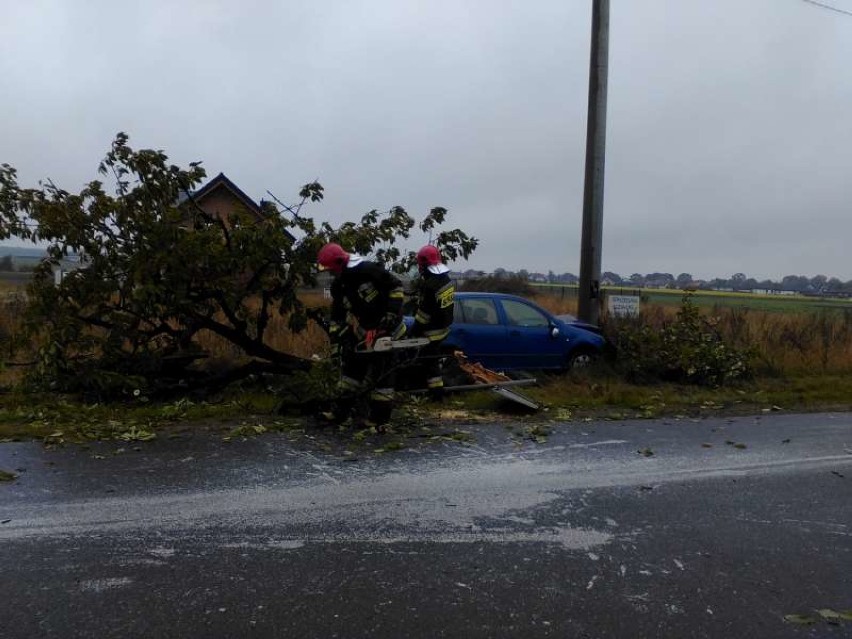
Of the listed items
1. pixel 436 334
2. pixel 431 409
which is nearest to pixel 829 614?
pixel 436 334

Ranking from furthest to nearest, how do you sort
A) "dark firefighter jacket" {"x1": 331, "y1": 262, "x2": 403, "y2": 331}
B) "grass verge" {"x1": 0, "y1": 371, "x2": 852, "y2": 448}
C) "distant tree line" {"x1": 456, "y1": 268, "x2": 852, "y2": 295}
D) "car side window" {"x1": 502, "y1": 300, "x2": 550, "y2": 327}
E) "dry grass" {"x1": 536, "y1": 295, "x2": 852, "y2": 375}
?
"distant tree line" {"x1": 456, "y1": 268, "x2": 852, "y2": 295} → "dry grass" {"x1": 536, "y1": 295, "x2": 852, "y2": 375} → "car side window" {"x1": 502, "y1": 300, "x2": 550, "y2": 327} → "dark firefighter jacket" {"x1": 331, "y1": 262, "x2": 403, "y2": 331} → "grass verge" {"x1": 0, "y1": 371, "x2": 852, "y2": 448}

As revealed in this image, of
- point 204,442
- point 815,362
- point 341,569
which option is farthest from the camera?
point 815,362

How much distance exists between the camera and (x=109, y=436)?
652cm

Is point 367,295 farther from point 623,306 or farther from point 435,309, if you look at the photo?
point 623,306

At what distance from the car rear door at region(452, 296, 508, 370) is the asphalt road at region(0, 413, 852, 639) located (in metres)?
3.74

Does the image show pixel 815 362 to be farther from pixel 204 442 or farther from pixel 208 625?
pixel 208 625

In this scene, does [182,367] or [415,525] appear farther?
[182,367]

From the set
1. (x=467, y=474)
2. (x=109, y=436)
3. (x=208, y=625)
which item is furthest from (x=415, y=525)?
(x=109, y=436)

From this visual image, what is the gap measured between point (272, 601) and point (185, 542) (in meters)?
0.95

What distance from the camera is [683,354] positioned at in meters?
10.2

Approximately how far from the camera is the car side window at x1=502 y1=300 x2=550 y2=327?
10.5 m

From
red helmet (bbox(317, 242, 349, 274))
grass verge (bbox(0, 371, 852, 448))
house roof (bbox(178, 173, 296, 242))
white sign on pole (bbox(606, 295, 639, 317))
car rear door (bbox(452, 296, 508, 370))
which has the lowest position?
grass verge (bbox(0, 371, 852, 448))

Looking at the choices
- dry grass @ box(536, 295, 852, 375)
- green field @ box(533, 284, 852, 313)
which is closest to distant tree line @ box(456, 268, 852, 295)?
green field @ box(533, 284, 852, 313)

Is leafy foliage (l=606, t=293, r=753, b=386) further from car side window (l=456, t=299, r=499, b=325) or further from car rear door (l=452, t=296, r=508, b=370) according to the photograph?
car side window (l=456, t=299, r=499, b=325)
